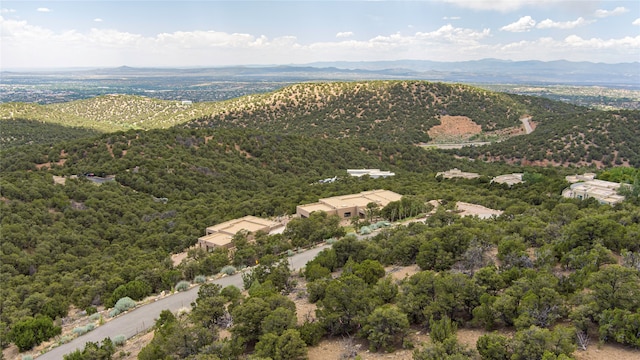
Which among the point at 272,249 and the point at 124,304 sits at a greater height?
the point at 272,249

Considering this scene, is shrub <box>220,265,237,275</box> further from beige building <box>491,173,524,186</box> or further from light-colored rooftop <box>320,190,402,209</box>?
beige building <box>491,173,524,186</box>

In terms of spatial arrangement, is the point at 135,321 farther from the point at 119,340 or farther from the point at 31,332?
the point at 31,332

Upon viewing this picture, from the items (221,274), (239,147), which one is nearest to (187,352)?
(221,274)

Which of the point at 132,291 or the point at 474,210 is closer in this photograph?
the point at 132,291

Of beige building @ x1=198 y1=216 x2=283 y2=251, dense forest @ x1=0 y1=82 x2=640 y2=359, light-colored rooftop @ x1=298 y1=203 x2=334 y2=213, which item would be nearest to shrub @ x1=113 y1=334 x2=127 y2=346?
dense forest @ x1=0 y1=82 x2=640 y2=359

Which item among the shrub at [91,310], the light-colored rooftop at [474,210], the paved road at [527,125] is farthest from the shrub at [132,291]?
the paved road at [527,125]

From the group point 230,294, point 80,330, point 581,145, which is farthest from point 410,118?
point 80,330
